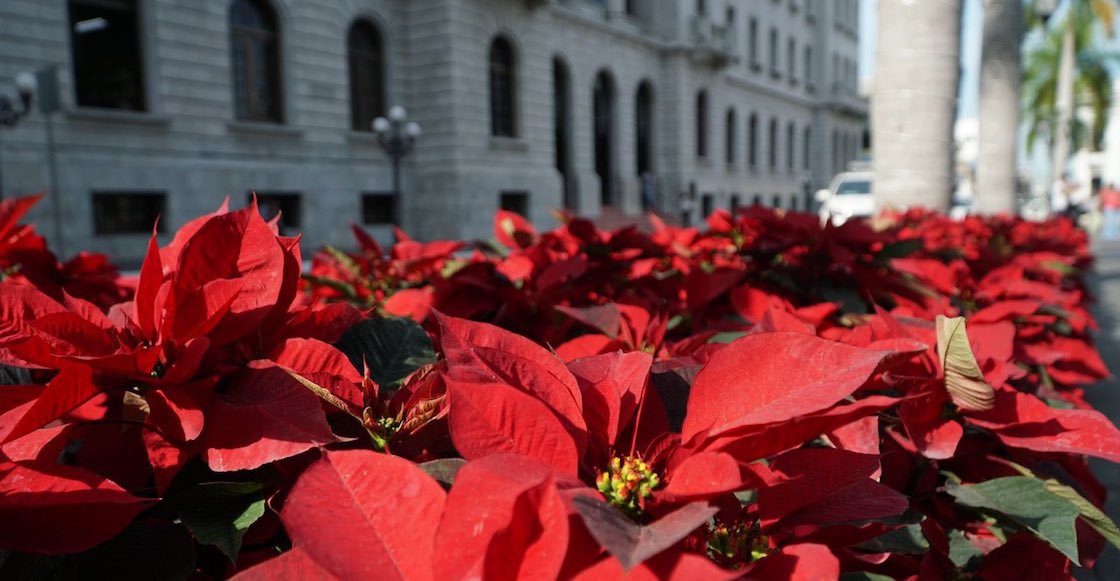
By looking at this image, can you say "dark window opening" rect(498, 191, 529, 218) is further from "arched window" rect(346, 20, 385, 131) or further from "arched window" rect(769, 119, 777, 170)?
"arched window" rect(769, 119, 777, 170)

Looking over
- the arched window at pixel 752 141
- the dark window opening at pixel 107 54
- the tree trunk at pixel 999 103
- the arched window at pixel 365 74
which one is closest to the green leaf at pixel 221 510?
the tree trunk at pixel 999 103

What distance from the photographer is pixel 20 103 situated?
12406 mm

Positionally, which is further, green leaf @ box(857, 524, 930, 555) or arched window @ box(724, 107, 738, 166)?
arched window @ box(724, 107, 738, 166)

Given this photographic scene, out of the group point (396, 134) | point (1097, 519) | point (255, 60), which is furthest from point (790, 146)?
point (1097, 519)

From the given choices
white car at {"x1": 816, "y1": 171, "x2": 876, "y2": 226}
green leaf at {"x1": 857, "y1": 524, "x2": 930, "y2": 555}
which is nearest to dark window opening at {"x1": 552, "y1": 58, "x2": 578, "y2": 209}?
white car at {"x1": 816, "y1": 171, "x2": 876, "y2": 226}

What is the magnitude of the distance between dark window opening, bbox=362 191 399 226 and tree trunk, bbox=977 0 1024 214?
521 inches

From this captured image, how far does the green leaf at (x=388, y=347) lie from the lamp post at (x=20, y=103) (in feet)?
42.0

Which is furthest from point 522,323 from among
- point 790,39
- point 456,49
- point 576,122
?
point 790,39

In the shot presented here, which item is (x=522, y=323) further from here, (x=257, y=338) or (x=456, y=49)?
(x=456, y=49)

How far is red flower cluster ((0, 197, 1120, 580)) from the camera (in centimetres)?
55

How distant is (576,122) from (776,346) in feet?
79.3

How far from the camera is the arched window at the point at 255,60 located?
16109mm

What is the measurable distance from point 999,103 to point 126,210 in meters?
14.0

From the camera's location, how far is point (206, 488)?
0.73 m
